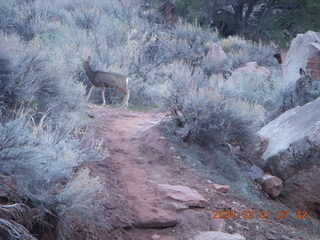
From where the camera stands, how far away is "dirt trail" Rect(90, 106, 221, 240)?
4.74 meters

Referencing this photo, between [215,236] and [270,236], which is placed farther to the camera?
[270,236]

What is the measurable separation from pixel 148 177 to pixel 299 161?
2804mm

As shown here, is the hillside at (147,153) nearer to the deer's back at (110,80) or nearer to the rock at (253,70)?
the deer's back at (110,80)

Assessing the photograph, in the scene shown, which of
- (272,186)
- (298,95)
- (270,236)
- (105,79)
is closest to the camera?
(270,236)

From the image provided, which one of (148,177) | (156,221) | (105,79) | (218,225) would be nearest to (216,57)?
(105,79)

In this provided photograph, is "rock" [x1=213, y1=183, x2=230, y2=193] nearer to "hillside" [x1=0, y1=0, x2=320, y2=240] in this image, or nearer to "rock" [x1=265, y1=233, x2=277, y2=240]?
"hillside" [x1=0, y1=0, x2=320, y2=240]

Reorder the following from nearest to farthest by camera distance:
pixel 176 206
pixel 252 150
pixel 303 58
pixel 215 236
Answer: pixel 215 236 < pixel 176 206 < pixel 252 150 < pixel 303 58

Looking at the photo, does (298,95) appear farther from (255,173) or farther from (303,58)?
(255,173)

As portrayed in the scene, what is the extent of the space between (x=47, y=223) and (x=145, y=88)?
875cm

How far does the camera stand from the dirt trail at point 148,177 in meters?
4.74

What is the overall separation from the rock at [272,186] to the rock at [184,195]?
201cm

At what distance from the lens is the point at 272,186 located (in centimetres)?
710

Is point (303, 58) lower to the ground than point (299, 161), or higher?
higher

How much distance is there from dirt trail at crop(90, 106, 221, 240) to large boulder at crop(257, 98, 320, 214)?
195cm
